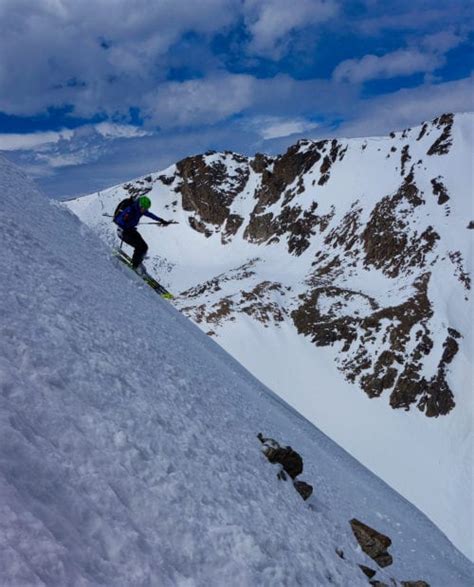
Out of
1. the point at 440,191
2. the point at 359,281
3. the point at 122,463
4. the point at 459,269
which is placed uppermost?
the point at 440,191

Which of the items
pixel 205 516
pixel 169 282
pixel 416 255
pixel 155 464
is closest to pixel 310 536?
pixel 205 516

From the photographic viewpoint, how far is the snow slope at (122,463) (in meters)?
4.96

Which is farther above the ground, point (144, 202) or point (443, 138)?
point (443, 138)

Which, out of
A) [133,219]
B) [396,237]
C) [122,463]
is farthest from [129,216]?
[396,237]

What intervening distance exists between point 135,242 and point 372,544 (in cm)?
1635

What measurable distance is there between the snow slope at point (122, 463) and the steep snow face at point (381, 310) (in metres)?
65.2

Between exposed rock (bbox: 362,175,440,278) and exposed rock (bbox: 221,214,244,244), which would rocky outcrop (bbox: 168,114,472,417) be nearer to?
exposed rock (bbox: 362,175,440,278)

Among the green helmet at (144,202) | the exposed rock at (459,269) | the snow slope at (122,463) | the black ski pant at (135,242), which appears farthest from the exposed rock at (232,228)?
the snow slope at (122,463)

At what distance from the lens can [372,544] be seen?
12148mm

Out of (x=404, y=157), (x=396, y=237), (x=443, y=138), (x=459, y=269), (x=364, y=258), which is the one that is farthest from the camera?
(x=404, y=157)

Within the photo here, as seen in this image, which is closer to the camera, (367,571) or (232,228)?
(367,571)

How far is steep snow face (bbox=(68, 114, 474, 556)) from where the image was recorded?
79.8m

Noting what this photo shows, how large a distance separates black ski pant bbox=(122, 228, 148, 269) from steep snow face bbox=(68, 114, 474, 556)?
6208 cm

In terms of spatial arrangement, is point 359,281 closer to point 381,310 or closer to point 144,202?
point 381,310
